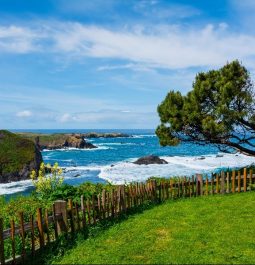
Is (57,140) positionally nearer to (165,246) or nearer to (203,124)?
(203,124)

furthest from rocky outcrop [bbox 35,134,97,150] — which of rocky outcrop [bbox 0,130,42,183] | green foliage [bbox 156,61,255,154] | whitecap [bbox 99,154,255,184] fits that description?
green foliage [bbox 156,61,255,154]

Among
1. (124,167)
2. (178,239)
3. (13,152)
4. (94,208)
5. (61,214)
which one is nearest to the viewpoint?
(61,214)

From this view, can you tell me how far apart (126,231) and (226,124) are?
33.8 feet

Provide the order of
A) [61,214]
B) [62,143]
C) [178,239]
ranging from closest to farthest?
[61,214]
[178,239]
[62,143]

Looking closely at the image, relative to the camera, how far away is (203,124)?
2103 centimetres

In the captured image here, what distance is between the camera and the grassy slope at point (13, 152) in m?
50.0

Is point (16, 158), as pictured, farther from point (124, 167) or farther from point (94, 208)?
point (94, 208)

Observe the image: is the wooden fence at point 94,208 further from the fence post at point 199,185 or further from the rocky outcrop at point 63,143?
the rocky outcrop at point 63,143

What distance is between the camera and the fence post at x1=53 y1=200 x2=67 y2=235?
38.2ft

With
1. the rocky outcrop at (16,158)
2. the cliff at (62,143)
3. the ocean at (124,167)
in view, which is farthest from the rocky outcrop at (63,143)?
the rocky outcrop at (16,158)

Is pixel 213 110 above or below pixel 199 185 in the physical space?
above

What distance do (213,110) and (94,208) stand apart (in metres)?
10.8

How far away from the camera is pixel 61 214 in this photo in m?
11.7

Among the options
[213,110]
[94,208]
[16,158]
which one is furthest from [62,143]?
[94,208]
